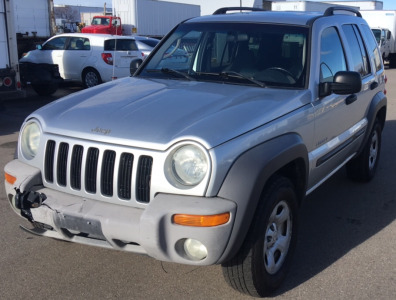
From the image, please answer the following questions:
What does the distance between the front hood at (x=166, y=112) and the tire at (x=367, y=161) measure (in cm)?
208

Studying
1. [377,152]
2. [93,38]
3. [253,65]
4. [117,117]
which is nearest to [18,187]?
[117,117]

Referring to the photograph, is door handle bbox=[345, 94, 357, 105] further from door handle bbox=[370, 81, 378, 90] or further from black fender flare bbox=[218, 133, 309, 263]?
black fender flare bbox=[218, 133, 309, 263]

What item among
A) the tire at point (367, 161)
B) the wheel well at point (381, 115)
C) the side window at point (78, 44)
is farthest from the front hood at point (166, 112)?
the side window at point (78, 44)

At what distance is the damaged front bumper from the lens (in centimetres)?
291

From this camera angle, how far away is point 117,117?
11.2 ft

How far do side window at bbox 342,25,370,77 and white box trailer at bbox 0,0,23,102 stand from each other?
657cm

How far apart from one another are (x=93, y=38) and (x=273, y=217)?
450 inches

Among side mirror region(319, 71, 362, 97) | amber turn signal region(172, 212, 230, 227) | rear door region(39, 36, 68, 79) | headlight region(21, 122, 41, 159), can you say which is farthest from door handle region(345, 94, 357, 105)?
rear door region(39, 36, 68, 79)

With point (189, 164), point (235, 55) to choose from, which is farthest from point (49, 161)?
point (235, 55)

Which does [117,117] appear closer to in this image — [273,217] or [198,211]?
[198,211]

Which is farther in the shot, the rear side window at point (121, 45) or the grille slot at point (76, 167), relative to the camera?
the rear side window at point (121, 45)

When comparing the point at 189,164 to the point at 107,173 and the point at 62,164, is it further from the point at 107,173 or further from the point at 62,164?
the point at 62,164

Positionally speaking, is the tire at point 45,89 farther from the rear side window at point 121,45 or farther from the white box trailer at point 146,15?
the white box trailer at point 146,15

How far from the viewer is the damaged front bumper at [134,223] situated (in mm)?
2906
